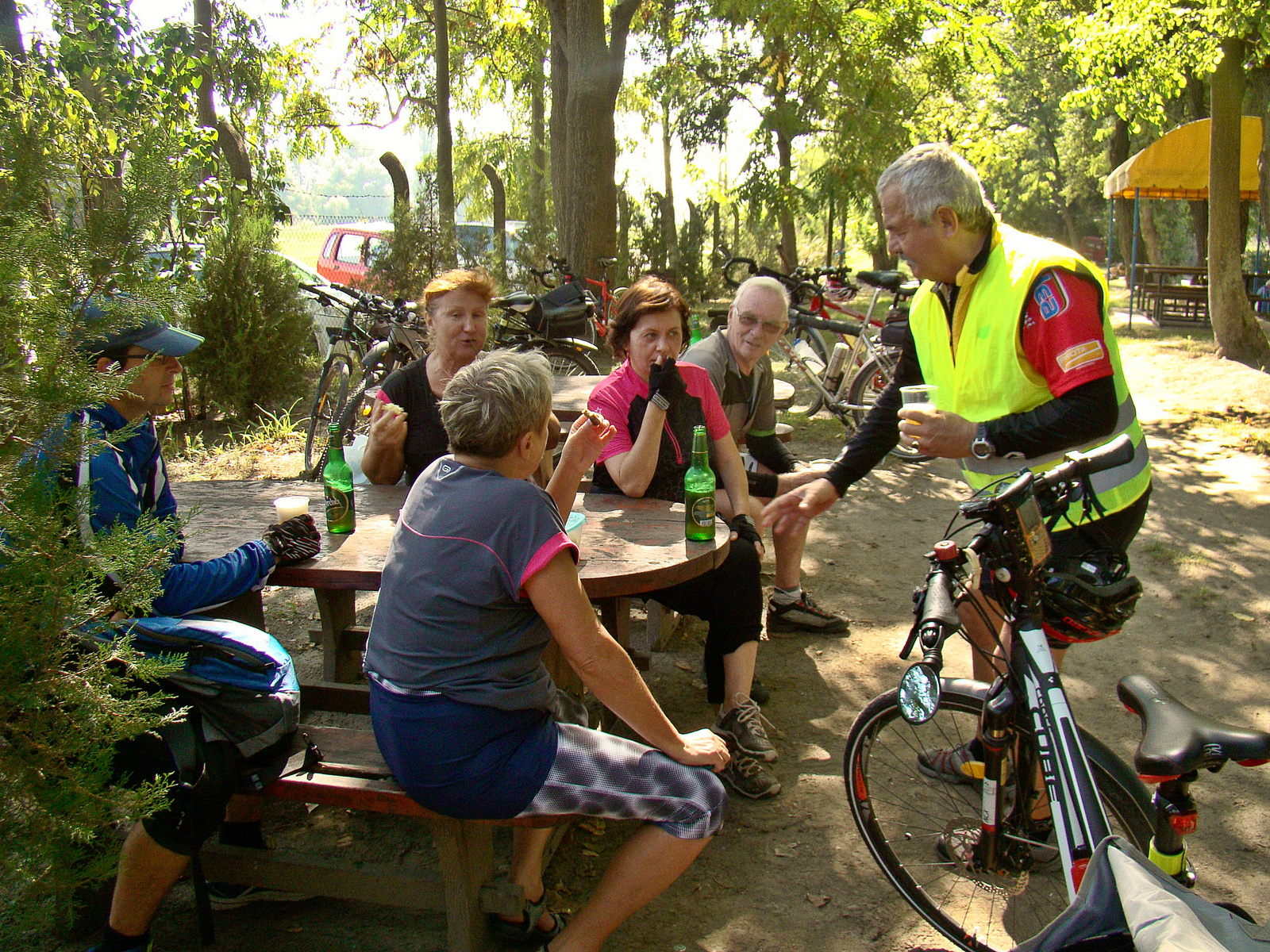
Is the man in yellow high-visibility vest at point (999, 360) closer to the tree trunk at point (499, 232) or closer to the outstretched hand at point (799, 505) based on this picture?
the outstretched hand at point (799, 505)

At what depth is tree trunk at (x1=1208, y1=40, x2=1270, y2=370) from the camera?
901 cm

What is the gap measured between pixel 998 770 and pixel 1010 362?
96 centimetres

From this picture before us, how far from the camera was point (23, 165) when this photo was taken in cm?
151

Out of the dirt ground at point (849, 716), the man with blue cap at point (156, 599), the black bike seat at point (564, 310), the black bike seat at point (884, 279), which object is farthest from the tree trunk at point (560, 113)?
the man with blue cap at point (156, 599)

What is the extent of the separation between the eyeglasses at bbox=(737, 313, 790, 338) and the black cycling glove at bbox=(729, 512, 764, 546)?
108 cm

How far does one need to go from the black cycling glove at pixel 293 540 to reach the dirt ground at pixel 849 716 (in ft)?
3.05

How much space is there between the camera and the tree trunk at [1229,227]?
9008mm

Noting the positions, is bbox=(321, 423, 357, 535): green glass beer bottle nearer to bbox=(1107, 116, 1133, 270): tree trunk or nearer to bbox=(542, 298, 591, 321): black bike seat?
bbox=(542, 298, 591, 321): black bike seat

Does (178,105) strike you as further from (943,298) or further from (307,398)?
(943,298)

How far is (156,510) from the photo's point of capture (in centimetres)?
234

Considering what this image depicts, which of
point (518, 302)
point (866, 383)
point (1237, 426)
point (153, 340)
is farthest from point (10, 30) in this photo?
point (1237, 426)

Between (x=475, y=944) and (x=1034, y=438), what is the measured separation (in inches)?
68.8

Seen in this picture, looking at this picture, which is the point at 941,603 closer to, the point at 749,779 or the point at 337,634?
the point at 749,779

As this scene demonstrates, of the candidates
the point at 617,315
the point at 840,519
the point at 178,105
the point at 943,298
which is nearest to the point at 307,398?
the point at 178,105
